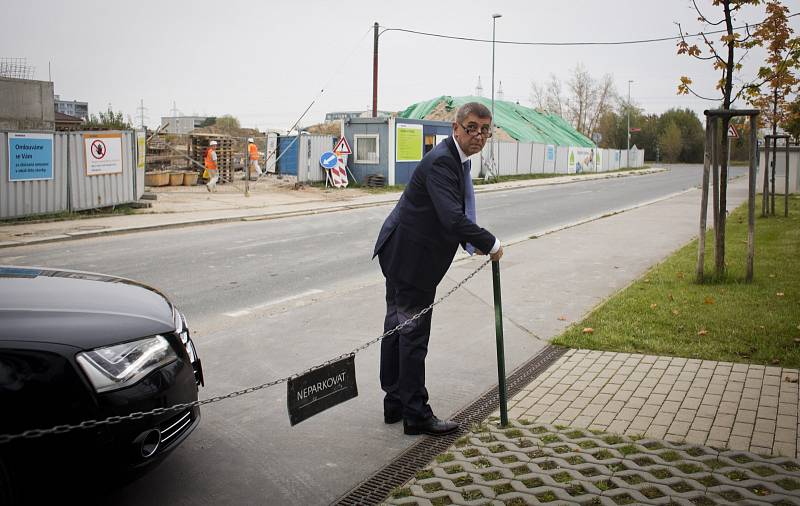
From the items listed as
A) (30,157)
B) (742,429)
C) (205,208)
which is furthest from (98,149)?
(742,429)

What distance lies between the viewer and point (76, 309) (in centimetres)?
348

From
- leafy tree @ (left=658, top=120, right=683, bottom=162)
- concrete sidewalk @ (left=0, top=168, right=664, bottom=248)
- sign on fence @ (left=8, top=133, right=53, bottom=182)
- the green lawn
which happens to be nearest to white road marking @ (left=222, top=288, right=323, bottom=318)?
the green lawn

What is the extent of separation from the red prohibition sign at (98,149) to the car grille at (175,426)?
53.3 feet

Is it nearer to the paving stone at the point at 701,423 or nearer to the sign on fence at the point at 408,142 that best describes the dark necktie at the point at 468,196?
the paving stone at the point at 701,423

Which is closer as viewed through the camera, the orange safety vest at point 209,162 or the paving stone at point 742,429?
the paving stone at point 742,429

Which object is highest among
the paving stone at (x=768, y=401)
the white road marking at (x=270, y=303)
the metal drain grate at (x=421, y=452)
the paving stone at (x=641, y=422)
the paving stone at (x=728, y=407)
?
the white road marking at (x=270, y=303)

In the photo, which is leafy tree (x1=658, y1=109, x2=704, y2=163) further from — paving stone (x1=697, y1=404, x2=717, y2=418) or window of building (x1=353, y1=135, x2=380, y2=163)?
paving stone (x1=697, y1=404, x2=717, y2=418)

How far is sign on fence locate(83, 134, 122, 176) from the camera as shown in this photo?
718 inches

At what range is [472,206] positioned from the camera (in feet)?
15.3

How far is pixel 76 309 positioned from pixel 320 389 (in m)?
1.27

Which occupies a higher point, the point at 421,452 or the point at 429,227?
the point at 429,227

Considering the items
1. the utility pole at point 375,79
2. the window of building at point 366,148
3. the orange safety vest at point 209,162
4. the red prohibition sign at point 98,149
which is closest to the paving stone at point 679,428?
the red prohibition sign at point 98,149

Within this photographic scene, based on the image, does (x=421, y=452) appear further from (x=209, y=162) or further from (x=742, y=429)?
(x=209, y=162)

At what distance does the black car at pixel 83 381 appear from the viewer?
2.92 m
